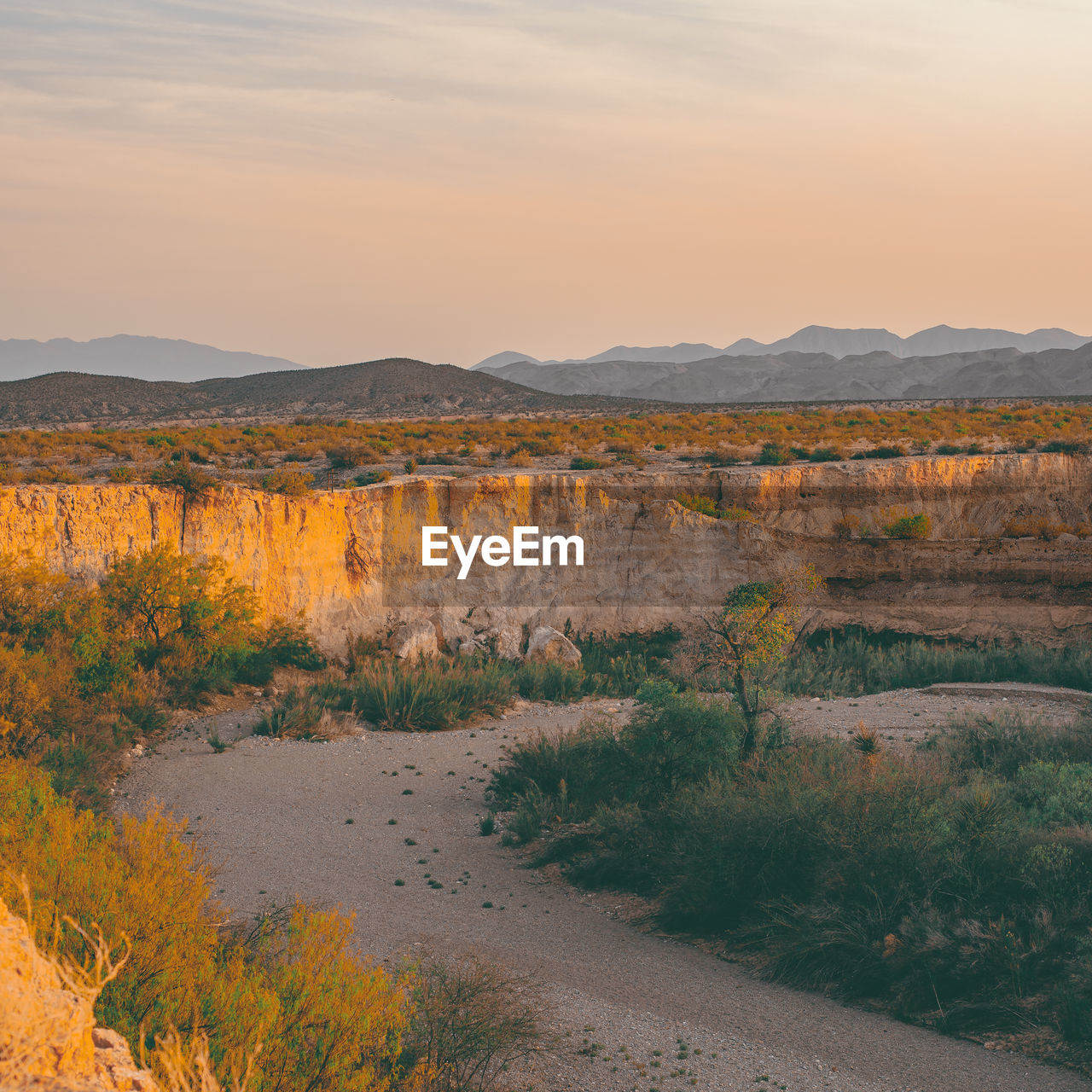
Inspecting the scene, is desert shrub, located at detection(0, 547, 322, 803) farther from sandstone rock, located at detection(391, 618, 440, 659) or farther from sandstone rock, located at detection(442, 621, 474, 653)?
sandstone rock, located at detection(442, 621, 474, 653)

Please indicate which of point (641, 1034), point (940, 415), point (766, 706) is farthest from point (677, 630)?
point (940, 415)

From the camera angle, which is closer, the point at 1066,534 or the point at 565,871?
the point at 565,871

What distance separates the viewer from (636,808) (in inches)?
Result: 412

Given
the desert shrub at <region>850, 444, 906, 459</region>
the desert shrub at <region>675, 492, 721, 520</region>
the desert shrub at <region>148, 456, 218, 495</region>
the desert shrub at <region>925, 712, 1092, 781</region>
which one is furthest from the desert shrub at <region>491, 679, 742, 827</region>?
the desert shrub at <region>850, 444, 906, 459</region>

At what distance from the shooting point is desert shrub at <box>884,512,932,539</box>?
2523 cm

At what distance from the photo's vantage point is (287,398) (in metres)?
63.0

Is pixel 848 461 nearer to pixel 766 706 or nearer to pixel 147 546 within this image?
pixel 766 706

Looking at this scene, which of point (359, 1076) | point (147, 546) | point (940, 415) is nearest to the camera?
point (359, 1076)

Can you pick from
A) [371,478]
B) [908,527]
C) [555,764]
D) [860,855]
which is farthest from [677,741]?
[908,527]

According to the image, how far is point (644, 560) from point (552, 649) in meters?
3.73

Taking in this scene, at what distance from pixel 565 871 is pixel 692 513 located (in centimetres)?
1464

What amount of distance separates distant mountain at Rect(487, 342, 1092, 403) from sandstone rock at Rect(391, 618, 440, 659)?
90803 mm

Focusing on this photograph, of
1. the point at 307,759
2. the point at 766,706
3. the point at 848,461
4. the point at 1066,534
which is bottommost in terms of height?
the point at 307,759

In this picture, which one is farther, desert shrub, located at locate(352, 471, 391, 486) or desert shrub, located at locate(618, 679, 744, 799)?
desert shrub, located at locate(352, 471, 391, 486)
